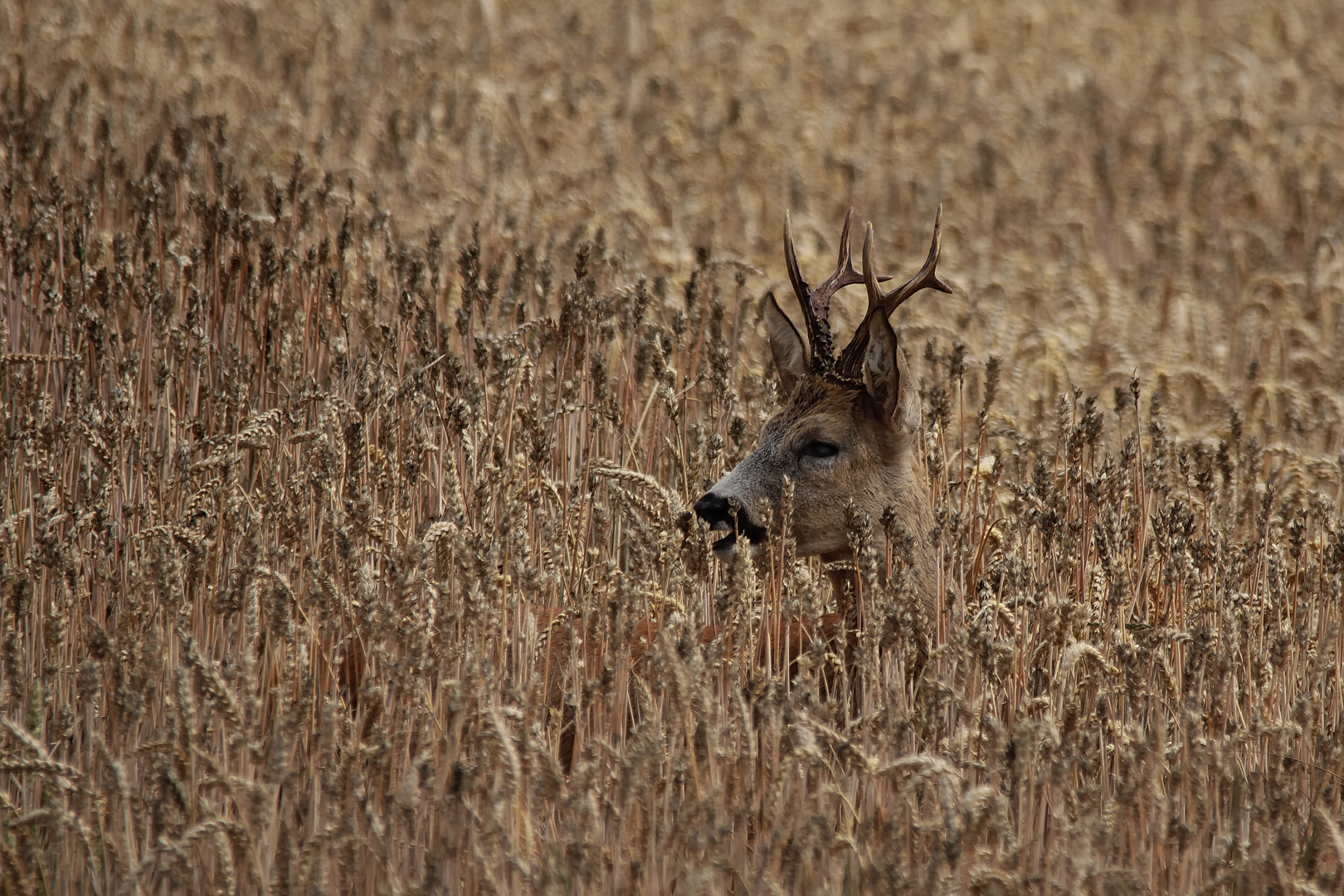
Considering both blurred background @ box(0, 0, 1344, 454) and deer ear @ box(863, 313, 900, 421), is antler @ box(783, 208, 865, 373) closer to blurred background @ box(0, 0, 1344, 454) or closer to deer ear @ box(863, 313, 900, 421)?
deer ear @ box(863, 313, 900, 421)

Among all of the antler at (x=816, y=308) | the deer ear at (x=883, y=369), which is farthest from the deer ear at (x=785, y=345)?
the deer ear at (x=883, y=369)

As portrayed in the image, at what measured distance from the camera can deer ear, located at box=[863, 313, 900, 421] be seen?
4656mm

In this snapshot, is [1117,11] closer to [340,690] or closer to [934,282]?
[934,282]

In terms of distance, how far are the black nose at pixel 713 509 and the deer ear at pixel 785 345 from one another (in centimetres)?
84

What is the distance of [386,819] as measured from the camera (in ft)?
11.8

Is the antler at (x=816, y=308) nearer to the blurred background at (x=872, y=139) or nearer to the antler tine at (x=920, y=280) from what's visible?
the antler tine at (x=920, y=280)

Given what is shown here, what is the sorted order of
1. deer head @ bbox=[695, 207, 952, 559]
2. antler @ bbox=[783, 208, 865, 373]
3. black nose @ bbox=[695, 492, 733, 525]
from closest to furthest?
1. black nose @ bbox=[695, 492, 733, 525]
2. deer head @ bbox=[695, 207, 952, 559]
3. antler @ bbox=[783, 208, 865, 373]

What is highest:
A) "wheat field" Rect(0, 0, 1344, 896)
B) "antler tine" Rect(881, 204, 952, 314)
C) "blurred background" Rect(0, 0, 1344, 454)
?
"blurred background" Rect(0, 0, 1344, 454)

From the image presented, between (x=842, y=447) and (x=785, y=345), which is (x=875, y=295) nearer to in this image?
(x=842, y=447)

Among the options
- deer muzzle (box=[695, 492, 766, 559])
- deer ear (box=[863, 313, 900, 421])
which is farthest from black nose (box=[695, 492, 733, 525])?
deer ear (box=[863, 313, 900, 421])

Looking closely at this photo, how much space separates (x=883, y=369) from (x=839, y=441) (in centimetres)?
30

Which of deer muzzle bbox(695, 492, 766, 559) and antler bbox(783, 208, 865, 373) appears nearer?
deer muzzle bbox(695, 492, 766, 559)

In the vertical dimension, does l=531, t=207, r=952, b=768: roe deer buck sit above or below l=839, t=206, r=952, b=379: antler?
below

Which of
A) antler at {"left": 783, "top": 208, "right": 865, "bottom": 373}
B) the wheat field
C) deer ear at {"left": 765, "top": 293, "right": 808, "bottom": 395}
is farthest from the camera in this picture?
deer ear at {"left": 765, "top": 293, "right": 808, "bottom": 395}
